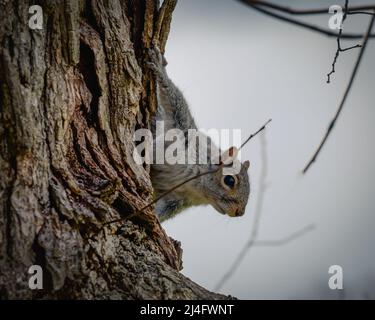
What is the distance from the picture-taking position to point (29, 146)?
1.49m

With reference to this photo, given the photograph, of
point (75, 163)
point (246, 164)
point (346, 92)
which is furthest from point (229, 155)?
point (346, 92)

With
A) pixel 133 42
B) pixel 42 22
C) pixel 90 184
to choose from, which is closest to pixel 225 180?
pixel 133 42

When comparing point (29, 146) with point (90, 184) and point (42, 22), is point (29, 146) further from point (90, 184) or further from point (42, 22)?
point (42, 22)

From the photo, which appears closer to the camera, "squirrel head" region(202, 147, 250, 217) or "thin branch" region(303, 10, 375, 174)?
"thin branch" region(303, 10, 375, 174)

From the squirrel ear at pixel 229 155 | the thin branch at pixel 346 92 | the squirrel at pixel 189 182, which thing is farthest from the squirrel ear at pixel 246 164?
the thin branch at pixel 346 92

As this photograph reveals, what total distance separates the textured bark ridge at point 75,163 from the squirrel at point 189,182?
840mm

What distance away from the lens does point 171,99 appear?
9.58 ft

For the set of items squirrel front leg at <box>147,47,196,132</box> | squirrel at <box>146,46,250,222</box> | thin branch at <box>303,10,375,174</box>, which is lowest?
thin branch at <box>303,10,375,174</box>

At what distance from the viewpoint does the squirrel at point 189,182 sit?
9.77 ft

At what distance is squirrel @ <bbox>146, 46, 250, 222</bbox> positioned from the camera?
2.98 metres

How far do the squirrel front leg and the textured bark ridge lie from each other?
285mm

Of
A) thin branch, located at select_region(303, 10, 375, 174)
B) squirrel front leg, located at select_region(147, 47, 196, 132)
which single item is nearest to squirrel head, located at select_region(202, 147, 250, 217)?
squirrel front leg, located at select_region(147, 47, 196, 132)

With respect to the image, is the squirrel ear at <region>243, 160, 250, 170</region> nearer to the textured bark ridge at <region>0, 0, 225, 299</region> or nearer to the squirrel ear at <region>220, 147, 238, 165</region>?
the squirrel ear at <region>220, 147, 238, 165</region>
